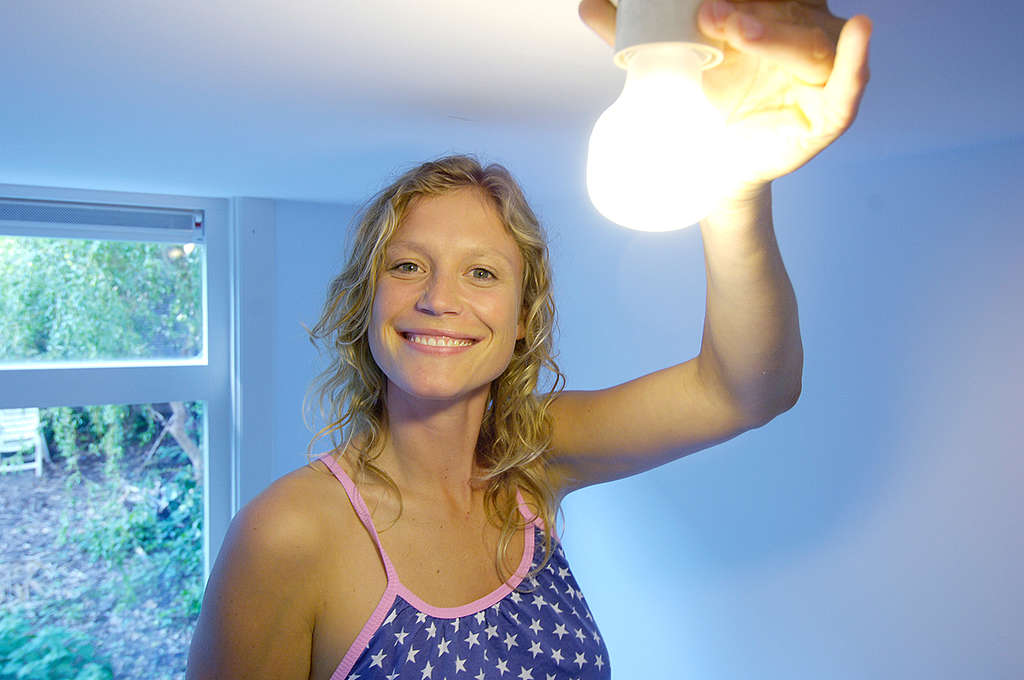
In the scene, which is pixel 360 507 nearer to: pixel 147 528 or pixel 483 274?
pixel 483 274

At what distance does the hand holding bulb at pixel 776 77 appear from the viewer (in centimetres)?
46

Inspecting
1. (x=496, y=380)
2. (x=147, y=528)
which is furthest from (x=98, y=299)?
(x=496, y=380)

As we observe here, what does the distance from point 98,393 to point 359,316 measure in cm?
120

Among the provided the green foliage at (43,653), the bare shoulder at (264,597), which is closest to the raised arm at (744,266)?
the bare shoulder at (264,597)

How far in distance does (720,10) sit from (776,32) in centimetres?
4

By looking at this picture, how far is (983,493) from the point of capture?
1242 mm

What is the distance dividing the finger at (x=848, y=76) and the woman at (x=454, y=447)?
0.23 meters

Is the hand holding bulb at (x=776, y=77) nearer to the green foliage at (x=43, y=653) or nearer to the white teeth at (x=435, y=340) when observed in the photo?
the white teeth at (x=435, y=340)

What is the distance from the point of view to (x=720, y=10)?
463mm

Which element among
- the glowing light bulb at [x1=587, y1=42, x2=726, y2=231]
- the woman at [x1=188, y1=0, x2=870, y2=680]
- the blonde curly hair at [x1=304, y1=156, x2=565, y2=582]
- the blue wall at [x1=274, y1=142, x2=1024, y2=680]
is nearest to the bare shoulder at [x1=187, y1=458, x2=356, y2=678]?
the woman at [x1=188, y1=0, x2=870, y2=680]

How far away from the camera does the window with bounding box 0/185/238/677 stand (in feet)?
6.38

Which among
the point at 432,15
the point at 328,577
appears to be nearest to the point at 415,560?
the point at 328,577

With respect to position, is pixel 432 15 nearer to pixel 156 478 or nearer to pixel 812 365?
pixel 812 365

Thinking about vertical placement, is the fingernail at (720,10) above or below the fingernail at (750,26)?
above
